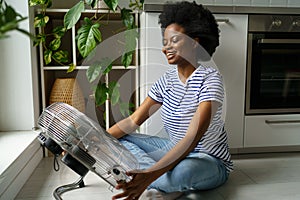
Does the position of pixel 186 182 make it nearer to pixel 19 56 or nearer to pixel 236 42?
pixel 236 42

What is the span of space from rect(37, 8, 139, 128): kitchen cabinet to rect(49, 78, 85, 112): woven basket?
0.06m

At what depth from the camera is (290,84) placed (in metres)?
1.67

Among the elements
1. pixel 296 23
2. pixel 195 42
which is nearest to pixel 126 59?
pixel 195 42

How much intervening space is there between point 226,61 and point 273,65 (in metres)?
0.28

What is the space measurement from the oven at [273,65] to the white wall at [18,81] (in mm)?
1146

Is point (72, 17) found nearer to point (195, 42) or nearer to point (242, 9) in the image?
point (195, 42)

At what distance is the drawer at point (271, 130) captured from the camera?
64.8 inches

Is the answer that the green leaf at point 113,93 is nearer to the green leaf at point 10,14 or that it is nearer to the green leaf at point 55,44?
the green leaf at point 55,44

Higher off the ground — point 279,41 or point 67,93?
point 279,41

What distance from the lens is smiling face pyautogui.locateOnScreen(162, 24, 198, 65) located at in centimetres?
118

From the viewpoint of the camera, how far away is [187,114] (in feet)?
4.09

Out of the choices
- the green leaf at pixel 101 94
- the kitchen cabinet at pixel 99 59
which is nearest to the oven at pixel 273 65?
the kitchen cabinet at pixel 99 59

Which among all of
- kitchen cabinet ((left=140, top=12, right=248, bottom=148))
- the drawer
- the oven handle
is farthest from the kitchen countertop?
the drawer

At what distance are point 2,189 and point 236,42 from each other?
1.26 m
